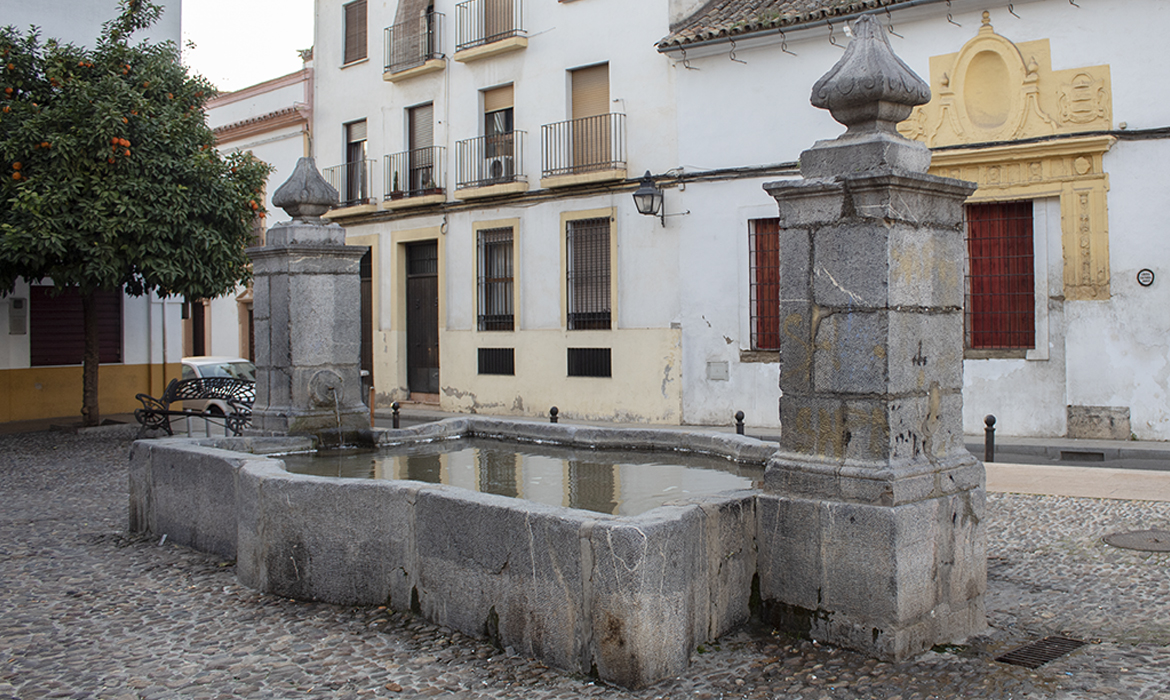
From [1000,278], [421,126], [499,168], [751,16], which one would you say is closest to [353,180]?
[421,126]

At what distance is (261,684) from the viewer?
4086 millimetres

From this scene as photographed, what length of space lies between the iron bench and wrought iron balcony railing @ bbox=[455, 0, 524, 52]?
877cm

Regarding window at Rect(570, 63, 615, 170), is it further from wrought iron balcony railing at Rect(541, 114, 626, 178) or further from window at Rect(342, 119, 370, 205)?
window at Rect(342, 119, 370, 205)

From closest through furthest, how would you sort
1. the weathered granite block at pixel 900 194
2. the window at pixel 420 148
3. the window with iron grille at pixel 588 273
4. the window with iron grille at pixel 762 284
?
the weathered granite block at pixel 900 194 < the window with iron grille at pixel 762 284 < the window with iron grille at pixel 588 273 < the window at pixel 420 148

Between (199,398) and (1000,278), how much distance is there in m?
10.8

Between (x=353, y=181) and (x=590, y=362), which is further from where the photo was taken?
(x=353, y=181)

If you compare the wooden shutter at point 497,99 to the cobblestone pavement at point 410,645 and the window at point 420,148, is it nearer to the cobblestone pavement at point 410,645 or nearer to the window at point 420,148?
the window at point 420,148

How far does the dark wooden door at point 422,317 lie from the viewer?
2025cm

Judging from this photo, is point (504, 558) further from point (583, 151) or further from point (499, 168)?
point (499, 168)

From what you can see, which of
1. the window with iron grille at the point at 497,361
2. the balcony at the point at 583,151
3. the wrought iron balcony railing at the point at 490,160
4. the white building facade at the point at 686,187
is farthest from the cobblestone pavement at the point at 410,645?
the wrought iron balcony railing at the point at 490,160

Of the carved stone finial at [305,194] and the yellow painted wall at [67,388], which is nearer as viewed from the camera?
the carved stone finial at [305,194]

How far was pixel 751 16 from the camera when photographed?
49.2 ft

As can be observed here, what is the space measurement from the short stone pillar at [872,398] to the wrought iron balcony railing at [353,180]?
17.8 m

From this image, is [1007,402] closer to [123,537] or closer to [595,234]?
[595,234]
